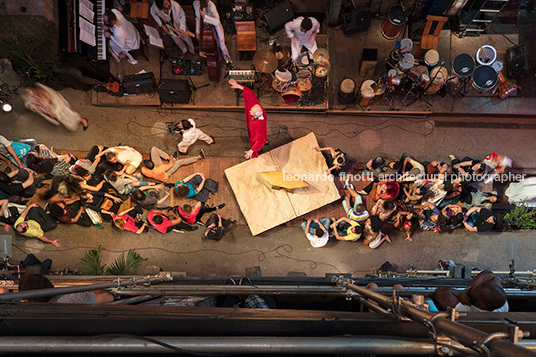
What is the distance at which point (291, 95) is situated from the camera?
643cm

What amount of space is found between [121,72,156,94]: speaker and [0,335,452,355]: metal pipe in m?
6.01

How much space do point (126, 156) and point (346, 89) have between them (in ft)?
16.3

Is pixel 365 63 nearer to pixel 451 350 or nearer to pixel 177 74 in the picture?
pixel 177 74

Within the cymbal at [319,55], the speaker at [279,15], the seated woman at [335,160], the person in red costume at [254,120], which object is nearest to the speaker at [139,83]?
the person in red costume at [254,120]

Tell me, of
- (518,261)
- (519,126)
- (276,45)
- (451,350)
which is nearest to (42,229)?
(276,45)

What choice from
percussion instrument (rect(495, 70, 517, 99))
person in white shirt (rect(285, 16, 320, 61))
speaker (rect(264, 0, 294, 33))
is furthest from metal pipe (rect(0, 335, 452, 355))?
percussion instrument (rect(495, 70, 517, 99))

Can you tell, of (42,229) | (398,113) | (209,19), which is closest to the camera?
(209,19)

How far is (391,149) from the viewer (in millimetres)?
6965

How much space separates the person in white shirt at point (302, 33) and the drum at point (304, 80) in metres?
0.51

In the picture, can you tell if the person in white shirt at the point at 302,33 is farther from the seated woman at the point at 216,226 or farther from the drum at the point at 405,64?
the seated woman at the point at 216,226

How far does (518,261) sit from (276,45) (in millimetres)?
7540

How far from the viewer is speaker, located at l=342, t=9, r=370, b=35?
21.8 ft

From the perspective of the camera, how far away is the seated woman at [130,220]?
20.9ft

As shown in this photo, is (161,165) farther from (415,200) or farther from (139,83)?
(415,200)
